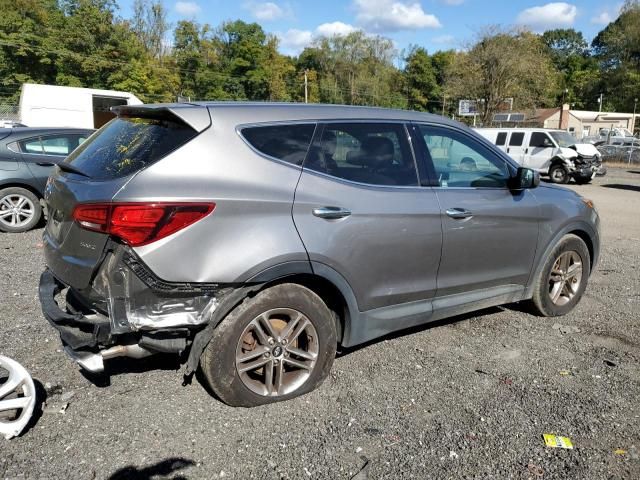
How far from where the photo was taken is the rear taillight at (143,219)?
2697 millimetres

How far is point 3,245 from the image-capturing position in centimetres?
737

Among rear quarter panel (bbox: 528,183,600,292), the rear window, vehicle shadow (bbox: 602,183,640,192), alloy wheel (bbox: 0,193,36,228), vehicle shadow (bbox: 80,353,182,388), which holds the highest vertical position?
the rear window

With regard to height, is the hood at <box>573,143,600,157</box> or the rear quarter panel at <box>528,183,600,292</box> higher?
the hood at <box>573,143,600,157</box>

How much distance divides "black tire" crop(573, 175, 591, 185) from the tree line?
91.8ft

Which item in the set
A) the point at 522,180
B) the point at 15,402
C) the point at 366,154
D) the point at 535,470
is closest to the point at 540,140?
the point at 522,180

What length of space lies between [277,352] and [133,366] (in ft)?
4.04

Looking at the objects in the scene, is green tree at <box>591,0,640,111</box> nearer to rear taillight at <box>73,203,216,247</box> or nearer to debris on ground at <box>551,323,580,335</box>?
debris on ground at <box>551,323,580,335</box>

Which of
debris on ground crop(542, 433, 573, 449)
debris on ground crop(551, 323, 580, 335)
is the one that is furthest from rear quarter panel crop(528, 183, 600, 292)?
debris on ground crop(542, 433, 573, 449)

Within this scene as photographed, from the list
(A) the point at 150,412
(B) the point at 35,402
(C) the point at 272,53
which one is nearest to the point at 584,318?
(A) the point at 150,412

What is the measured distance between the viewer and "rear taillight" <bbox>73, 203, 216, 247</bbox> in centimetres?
270

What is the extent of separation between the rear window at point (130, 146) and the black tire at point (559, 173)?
1855cm

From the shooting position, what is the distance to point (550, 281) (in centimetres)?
481

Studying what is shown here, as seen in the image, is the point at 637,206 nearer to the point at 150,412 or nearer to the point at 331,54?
the point at 150,412

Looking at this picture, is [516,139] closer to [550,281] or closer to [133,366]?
[550,281]
